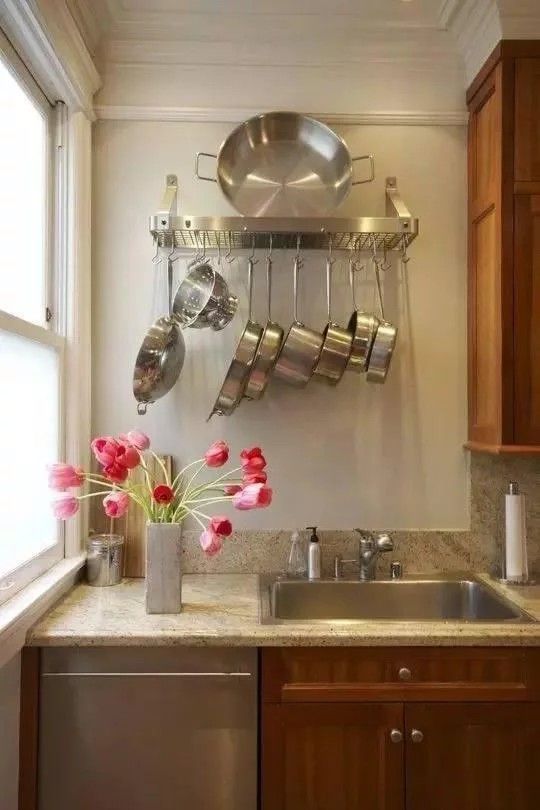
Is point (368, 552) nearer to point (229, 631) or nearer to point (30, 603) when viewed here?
point (229, 631)

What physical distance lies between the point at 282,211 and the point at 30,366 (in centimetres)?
90

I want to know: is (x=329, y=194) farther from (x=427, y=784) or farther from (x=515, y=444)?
(x=427, y=784)

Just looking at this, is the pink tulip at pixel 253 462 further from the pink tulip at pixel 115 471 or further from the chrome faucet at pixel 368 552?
the chrome faucet at pixel 368 552

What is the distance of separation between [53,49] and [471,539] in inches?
73.3

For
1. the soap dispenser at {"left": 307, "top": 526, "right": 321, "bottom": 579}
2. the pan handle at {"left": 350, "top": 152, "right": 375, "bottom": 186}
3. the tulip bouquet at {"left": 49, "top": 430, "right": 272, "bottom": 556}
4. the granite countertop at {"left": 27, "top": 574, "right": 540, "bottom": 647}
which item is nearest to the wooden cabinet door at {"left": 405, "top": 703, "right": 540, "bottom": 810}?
the granite countertop at {"left": 27, "top": 574, "right": 540, "bottom": 647}

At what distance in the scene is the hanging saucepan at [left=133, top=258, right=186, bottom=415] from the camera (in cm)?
179

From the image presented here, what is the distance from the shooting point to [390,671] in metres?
1.45

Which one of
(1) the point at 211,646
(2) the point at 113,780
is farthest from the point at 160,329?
(2) the point at 113,780

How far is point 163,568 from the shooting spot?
61.1 inches

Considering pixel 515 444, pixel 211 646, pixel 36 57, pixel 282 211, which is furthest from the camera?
pixel 282 211

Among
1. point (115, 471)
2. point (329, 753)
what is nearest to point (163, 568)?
point (115, 471)

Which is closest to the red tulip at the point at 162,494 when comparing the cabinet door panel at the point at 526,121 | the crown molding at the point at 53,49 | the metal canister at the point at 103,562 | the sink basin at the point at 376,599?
the metal canister at the point at 103,562

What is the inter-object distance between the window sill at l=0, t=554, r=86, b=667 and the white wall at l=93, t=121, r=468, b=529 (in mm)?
477

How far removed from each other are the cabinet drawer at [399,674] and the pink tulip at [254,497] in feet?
1.15
